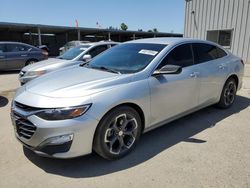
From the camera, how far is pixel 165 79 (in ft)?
11.5

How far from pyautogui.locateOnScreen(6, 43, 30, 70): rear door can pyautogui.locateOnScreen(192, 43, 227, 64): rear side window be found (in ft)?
30.9

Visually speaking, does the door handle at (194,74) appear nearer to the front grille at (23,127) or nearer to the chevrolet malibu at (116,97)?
the chevrolet malibu at (116,97)

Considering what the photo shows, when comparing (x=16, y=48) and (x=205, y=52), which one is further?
(x=16, y=48)

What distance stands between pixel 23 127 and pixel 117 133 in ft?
3.83

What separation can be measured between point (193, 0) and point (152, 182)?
1514 cm

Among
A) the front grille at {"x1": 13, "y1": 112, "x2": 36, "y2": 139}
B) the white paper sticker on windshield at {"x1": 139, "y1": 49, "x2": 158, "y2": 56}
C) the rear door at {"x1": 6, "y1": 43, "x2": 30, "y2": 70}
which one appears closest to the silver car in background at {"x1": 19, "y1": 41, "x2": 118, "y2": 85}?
the white paper sticker on windshield at {"x1": 139, "y1": 49, "x2": 158, "y2": 56}

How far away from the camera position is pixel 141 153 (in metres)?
3.30

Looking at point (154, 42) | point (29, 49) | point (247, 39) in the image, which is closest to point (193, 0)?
point (247, 39)

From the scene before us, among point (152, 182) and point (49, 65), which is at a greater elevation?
point (49, 65)

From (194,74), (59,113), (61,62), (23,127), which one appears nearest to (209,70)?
(194,74)

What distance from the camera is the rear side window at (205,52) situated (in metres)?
4.24

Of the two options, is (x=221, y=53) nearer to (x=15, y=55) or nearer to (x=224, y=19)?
(x=15, y=55)

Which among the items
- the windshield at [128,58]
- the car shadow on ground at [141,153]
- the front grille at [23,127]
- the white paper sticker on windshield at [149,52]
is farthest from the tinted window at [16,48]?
the front grille at [23,127]

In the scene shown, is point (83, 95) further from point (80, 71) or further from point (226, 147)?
point (226, 147)
